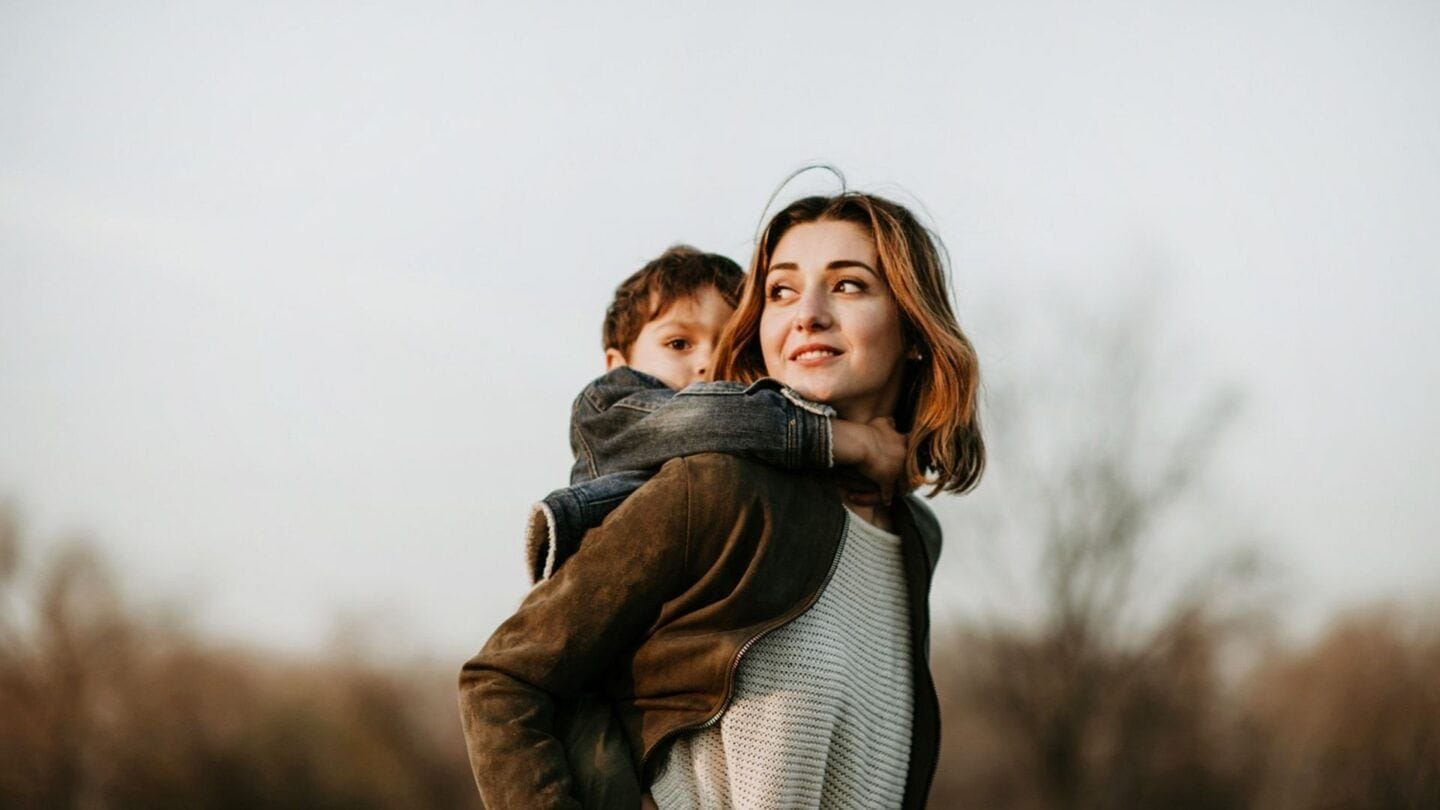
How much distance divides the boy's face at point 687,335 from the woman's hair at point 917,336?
0.49 meters

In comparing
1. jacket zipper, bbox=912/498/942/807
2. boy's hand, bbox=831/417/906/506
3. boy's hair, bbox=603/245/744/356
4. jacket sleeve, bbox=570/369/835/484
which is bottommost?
jacket zipper, bbox=912/498/942/807

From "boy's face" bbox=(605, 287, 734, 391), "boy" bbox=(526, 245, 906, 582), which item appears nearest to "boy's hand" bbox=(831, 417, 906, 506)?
"boy" bbox=(526, 245, 906, 582)

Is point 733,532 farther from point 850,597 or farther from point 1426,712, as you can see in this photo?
point 1426,712

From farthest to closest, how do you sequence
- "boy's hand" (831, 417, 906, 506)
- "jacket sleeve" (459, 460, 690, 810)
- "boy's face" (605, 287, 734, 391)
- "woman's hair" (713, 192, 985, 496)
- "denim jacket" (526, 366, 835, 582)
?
"boy's face" (605, 287, 734, 391)
"woman's hair" (713, 192, 985, 496)
"boy's hand" (831, 417, 906, 506)
"denim jacket" (526, 366, 835, 582)
"jacket sleeve" (459, 460, 690, 810)

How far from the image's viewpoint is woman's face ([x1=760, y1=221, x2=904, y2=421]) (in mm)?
2332

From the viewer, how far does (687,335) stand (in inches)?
120

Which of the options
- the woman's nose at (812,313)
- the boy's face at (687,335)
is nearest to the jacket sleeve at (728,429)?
the woman's nose at (812,313)

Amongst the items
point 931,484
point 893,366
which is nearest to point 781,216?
point 893,366

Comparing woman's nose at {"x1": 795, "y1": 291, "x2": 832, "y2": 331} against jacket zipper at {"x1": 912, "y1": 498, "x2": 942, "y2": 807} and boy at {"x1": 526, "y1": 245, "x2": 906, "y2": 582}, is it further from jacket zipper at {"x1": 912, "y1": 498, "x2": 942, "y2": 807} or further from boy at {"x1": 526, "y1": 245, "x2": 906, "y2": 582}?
jacket zipper at {"x1": 912, "y1": 498, "x2": 942, "y2": 807}

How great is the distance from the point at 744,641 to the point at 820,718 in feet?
0.57

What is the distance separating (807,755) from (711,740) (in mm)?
144

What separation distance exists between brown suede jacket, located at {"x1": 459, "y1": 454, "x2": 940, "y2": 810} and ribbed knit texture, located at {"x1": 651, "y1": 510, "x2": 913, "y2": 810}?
38 millimetres

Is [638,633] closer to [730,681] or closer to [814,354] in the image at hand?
[730,681]

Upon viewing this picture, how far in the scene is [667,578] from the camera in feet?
6.85
